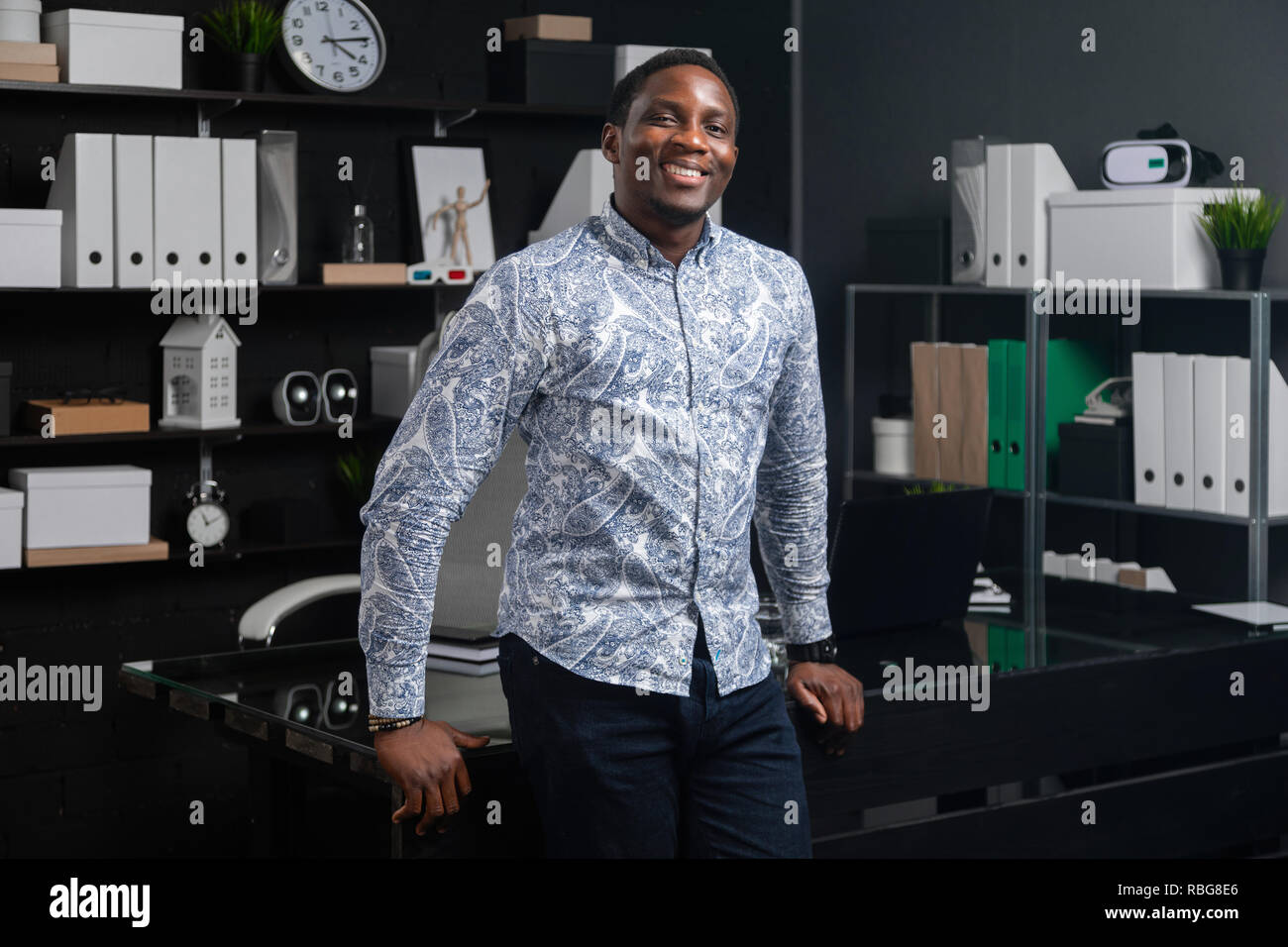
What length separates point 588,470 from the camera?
5.50 feet

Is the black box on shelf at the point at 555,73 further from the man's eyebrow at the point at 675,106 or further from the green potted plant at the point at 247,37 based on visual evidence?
the man's eyebrow at the point at 675,106

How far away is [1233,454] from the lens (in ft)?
11.8

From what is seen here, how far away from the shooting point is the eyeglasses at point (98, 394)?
3799 mm

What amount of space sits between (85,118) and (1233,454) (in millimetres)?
2731

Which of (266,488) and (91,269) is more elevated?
(91,269)

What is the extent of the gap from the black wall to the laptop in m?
1.87

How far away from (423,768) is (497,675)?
0.65 m

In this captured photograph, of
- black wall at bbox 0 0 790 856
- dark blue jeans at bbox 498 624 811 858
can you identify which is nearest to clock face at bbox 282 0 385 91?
black wall at bbox 0 0 790 856

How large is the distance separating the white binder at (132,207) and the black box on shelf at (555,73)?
0.98 m

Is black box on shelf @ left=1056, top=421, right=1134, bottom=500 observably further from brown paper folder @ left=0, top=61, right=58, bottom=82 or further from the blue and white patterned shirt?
brown paper folder @ left=0, top=61, right=58, bottom=82

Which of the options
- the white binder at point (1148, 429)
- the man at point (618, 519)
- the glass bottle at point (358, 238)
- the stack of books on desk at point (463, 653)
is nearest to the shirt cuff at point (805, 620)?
the man at point (618, 519)

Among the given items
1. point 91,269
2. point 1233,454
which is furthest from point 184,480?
point 1233,454

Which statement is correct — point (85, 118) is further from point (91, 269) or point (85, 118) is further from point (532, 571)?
point (532, 571)

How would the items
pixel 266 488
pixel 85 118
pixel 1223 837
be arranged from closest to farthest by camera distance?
pixel 1223 837 → pixel 85 118 → pixel 266 488
